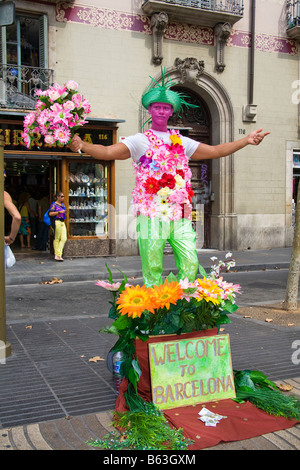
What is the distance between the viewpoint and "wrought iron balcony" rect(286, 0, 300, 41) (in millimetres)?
15172

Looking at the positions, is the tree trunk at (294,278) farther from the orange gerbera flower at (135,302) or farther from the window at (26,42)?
the window at (26,42)

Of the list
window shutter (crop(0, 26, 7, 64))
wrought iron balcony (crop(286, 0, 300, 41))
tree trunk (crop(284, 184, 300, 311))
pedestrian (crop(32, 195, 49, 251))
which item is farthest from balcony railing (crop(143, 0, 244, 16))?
tree trunk (crop(284, 184, 300, 311))

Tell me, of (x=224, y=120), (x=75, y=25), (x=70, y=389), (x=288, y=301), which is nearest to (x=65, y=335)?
(x=70, y=389)

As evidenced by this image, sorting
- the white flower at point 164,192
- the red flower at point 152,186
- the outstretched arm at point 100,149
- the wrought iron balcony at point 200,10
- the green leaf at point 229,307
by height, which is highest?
the wrought iron balcony at point 200,10

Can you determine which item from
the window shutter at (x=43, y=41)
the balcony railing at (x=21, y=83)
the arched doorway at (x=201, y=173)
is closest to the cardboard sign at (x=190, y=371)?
the balcony railing at (x=21, y=83)

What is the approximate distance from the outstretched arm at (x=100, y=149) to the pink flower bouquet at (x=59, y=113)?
0.23 feet

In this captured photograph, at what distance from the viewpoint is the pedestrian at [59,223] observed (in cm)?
1185

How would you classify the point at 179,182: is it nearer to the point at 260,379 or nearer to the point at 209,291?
the point at 209,291

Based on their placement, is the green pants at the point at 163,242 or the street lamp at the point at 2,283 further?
the street lamp at the point at 2,283

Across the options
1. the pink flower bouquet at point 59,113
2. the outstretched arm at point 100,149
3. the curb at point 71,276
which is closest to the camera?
the pink flower bouquet at point 59,113

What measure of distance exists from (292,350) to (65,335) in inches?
96.3

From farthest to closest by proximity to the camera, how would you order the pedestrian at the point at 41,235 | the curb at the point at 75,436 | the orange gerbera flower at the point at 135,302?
the pedestrian at the point at 41,235, the orange gerbera flower at the point at 135,302, the curb at the point at 75,436

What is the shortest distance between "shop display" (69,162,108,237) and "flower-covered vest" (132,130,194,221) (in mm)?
9450
